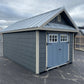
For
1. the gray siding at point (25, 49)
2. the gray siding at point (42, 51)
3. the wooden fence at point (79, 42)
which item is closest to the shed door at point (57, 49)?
the gray siding at point (42, 51)

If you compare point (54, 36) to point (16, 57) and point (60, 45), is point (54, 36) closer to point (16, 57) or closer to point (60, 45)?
point (60, 45)

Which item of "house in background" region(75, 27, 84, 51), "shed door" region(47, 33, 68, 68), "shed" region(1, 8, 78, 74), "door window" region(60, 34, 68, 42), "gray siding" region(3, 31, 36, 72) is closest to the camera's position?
"shed" region(1, 8, 78, 74)

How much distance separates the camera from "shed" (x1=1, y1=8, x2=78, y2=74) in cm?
396

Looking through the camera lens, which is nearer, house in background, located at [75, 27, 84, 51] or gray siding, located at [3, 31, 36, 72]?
gray siding, located at [3, 31, 36, 72]

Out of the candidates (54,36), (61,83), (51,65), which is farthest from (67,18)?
(61,83)

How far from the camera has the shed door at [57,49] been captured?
14.6 ft

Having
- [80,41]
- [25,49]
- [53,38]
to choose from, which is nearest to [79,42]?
[80,41]

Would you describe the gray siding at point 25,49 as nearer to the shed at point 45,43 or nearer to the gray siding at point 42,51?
the shed at point 45,43

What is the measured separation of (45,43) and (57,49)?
1068mm

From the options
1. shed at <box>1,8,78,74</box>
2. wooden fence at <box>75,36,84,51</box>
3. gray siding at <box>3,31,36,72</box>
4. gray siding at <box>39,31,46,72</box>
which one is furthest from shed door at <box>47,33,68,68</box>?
wooden fence at <box>75,36,84,51</box>

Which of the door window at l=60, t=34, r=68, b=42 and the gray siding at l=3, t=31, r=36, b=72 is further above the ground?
the door window at l=60, t=34, r=68, b=42

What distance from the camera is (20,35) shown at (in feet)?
17.0

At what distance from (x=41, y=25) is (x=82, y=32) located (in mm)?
10182

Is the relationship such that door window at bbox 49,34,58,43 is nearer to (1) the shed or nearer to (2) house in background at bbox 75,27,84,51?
(1) the shed
